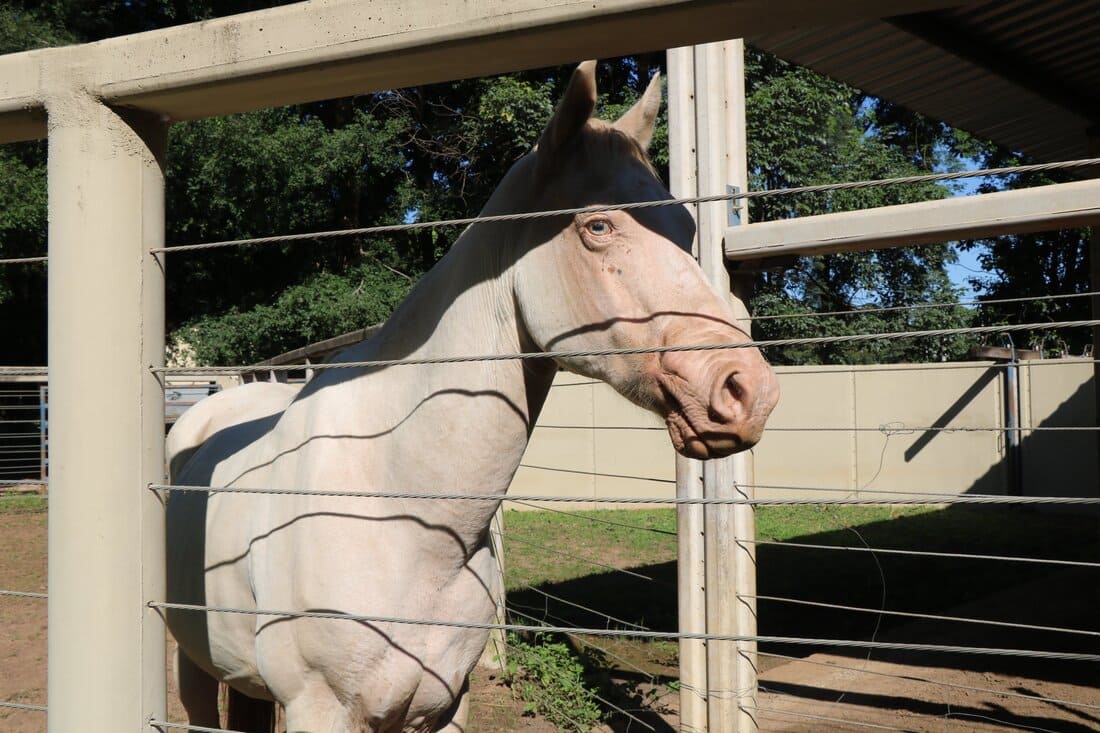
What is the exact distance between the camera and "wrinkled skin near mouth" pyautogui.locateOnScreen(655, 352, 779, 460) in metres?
1.54

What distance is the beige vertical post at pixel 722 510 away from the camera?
350cm

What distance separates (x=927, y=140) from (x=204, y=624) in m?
23.1

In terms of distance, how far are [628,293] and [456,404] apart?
0.48 metres

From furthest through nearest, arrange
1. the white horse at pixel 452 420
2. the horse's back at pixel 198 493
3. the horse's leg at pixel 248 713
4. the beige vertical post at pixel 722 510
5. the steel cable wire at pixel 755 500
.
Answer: the beige vertical post at pixel 722 510
the horse's leg at pixel 248 713
the horse's back at pixel 198 493
the white horse at pixel 452 420
the steel cable wire at pixel 755 500

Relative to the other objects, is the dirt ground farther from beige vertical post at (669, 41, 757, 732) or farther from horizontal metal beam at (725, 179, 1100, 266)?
horizontal metal beam at (725, 179, 1100, 266)

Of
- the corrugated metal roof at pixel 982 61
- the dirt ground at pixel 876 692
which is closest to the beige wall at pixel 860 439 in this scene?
the dirt ground at pixel 876 692

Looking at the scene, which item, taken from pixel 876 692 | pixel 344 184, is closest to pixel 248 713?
pixel 876 692

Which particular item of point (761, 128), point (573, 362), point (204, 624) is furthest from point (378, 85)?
point (761, 128)

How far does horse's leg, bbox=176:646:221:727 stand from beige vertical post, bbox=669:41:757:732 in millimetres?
1948

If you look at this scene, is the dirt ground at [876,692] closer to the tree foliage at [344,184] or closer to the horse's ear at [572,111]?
the horse's ear at [572,111]

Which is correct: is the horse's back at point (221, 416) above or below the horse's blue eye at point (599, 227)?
below

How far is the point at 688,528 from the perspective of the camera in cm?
364

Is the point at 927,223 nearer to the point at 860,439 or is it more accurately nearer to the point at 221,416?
the point at 221,416

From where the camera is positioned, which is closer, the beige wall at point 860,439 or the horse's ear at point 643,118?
the horse's ear at point 643,118
